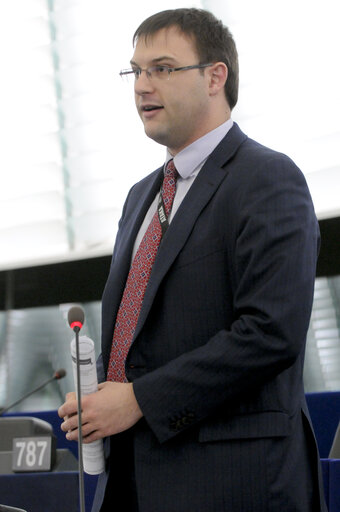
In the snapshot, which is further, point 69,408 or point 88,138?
point 88,138

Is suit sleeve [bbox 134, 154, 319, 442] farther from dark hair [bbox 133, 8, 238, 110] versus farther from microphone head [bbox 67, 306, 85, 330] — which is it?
dark hair [bbox 133, 8, 238, 110]

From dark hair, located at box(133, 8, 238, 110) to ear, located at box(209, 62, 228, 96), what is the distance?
2cm

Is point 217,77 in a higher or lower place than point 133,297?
higher

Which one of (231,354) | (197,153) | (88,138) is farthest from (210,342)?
(88,138)

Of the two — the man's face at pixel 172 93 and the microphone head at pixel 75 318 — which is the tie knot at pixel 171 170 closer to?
the man's face at pixel 172 93

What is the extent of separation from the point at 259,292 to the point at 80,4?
3471mm

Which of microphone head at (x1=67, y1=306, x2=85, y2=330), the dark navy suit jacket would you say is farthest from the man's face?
microphone head at (x1=67, y1=306, x2=85, y2=330)

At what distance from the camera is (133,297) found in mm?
1874

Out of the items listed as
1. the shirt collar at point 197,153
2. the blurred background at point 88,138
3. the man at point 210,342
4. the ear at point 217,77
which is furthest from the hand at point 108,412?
the blurred background at point 88,138

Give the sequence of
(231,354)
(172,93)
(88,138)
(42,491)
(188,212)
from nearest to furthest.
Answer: (231,354) → (188,212) → (172,93) → (42,491) → (88,138)

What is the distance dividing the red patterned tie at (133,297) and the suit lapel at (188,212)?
8 centimetres

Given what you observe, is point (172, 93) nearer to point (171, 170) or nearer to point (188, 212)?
point (171, 170)

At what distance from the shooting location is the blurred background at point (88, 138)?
3.92 m

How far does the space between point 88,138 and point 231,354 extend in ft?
10.6
